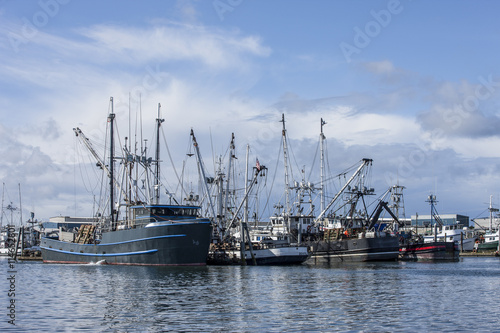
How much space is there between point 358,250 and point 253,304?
163 ft

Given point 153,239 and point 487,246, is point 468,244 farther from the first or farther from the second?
point 153,239

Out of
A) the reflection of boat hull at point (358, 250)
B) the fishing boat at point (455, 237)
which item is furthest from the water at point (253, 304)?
the fishing boat at point (455, 237)

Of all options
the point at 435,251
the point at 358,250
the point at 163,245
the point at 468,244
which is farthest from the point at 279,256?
the point at 468,244

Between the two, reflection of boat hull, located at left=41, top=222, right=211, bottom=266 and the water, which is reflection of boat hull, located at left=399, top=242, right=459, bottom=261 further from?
reflection of boat hull, located at left=41, top=222, right=211, bottom=266

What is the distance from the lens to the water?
26.0 meters

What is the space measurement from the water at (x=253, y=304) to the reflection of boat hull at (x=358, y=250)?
27.7m

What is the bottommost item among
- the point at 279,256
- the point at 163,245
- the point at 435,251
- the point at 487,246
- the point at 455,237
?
the point at 487,246

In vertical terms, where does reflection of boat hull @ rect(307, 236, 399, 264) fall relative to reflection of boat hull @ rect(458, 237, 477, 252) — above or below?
above

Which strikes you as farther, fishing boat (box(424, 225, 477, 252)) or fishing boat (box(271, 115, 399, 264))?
fishing boat (box(424, 225, 477, 252))

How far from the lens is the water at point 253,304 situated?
2602 cm

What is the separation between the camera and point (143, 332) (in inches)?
965

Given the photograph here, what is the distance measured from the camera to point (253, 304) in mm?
33188

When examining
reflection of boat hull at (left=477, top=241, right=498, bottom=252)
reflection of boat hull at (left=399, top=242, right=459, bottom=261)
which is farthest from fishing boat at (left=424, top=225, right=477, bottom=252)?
reflection of boat hull at (left=399, top=242, right=459, bottom=261)

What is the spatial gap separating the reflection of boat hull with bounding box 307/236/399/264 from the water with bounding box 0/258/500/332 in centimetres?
2773
